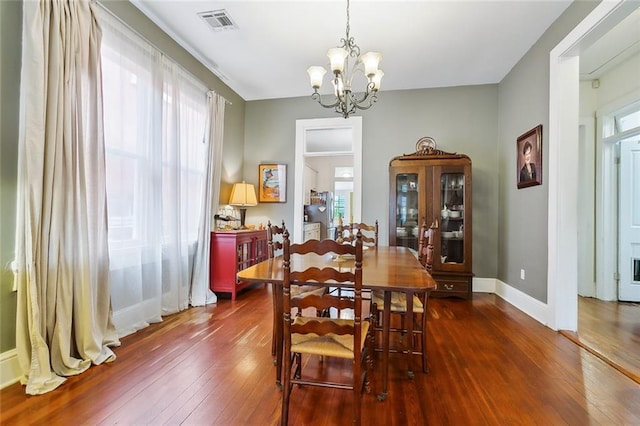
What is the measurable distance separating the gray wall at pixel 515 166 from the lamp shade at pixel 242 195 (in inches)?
→ 136

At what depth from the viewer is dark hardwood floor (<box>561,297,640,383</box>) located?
215cm

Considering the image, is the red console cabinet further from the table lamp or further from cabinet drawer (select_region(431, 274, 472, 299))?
cabinet drawer (select_region(431, 274, 472, 299))

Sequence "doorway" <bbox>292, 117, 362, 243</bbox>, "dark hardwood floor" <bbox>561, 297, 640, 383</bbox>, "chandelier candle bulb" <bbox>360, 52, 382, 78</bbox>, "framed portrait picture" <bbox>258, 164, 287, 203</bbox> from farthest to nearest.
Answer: "framed portrait picture" <bbox>258, 164, 287, 203</bbox> < "doorway" <bbox>292, 117, 362, 243</bbox> < "chandelier candle bulb" <bbox>360, 52, 382, 78</bbox> < "dark hardwood floor" <bbox>561, 297, 640, 383</bbox>

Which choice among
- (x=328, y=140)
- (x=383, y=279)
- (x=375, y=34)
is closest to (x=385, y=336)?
(x=383, y=279)

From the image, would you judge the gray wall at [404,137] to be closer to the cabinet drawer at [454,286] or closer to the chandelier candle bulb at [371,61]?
the cabinet drawer at [454,286]

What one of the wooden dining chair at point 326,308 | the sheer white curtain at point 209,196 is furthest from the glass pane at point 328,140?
the wooden dining chair at point 326,308

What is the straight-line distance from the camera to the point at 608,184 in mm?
3607

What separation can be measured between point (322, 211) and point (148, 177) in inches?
185

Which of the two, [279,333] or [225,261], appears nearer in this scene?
[279,333]

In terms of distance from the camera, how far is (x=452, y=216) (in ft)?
12.9

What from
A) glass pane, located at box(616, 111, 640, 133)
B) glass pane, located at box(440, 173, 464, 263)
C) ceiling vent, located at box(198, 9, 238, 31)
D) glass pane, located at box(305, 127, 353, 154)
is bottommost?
glass pane, located at box(440, 173, 464, 263)

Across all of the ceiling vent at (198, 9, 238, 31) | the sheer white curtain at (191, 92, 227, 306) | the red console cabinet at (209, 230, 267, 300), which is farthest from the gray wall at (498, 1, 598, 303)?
the sheer white curtain at (191, 92, 227, 306)

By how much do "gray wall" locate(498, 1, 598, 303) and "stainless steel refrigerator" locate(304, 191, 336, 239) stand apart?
380 centimetres

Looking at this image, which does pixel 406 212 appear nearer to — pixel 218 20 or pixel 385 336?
pixel 385 336
